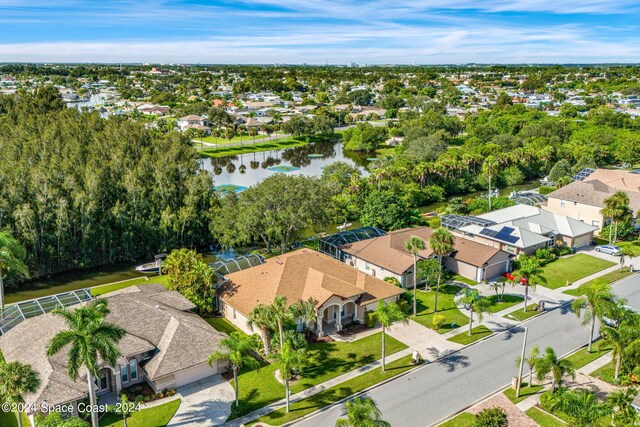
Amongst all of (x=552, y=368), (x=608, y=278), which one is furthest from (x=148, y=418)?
(x=608, y=278)

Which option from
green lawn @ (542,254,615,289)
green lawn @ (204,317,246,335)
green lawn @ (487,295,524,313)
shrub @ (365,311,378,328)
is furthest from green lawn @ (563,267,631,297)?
green lawn @ (204,317,246,335)

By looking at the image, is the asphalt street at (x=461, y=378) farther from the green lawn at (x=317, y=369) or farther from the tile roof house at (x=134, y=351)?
the tile roof house at (x=134, y=351)

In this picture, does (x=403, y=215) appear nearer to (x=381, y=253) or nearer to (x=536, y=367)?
(x=381, y=253)

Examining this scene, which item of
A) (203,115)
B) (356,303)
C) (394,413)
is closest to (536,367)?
(394,413)

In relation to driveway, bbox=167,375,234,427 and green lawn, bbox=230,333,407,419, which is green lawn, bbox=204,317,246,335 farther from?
driveway, bbox=167,375,234,427

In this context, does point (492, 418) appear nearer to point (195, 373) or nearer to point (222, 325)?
point (195, 373)

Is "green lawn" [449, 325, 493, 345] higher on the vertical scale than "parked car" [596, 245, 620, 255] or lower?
lower
